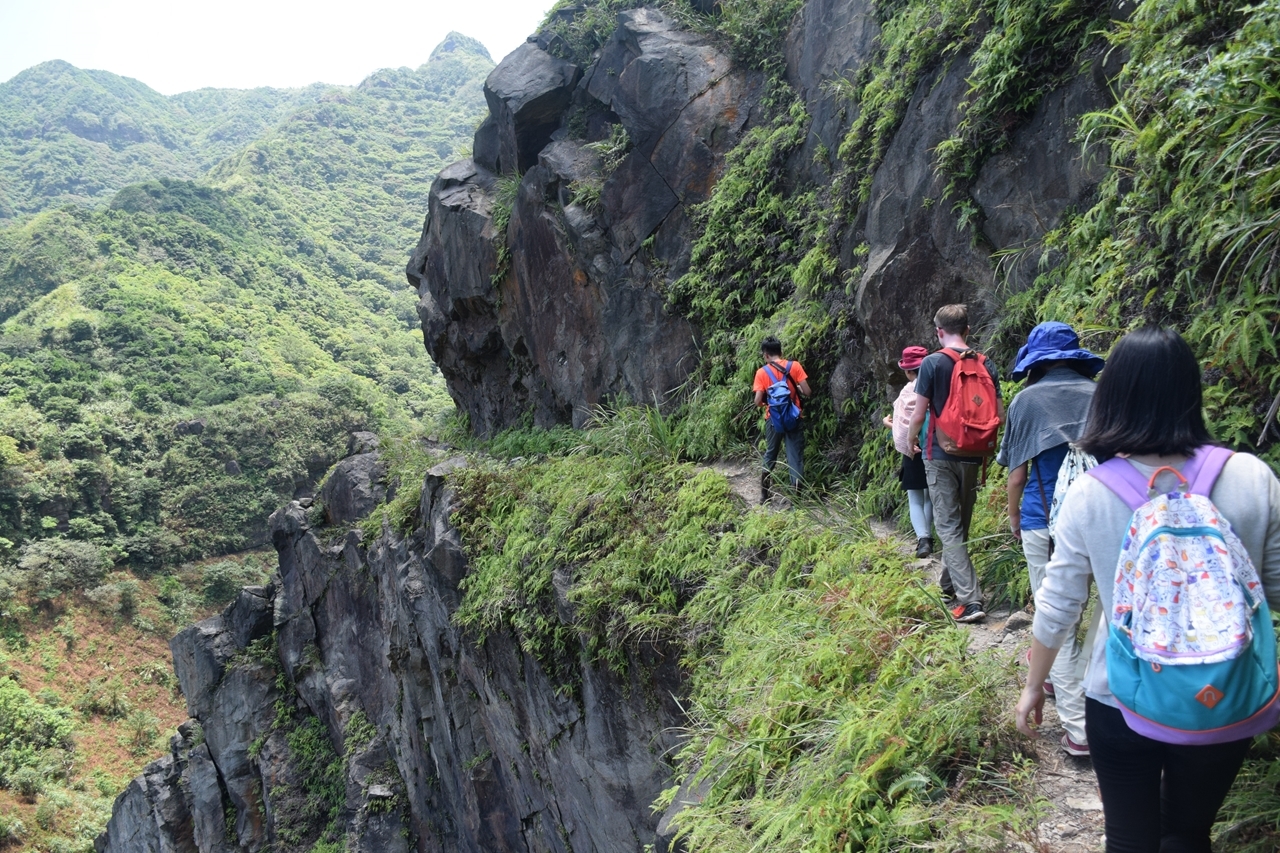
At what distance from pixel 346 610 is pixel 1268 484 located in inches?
644

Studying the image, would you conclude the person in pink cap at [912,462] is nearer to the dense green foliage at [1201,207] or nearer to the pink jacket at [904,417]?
the pink jacket at [904,417]

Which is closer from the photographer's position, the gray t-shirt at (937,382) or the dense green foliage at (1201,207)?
the dense green foliage at (1201,207)

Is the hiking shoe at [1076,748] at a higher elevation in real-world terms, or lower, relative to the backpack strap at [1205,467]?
lower

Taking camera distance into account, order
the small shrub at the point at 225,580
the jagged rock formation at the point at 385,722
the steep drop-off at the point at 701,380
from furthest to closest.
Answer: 1. the small shrub at the point at 225,580
2. the jagged rock formation at the point at 385,722
3. the steep drop-off at the point at 701,380

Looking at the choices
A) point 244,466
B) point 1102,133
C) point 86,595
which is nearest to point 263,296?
point 244,466

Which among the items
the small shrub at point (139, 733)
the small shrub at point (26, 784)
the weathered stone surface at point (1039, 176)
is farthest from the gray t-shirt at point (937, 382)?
the small shrub at point (139, 733)

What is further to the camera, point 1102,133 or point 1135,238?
point 1102,133

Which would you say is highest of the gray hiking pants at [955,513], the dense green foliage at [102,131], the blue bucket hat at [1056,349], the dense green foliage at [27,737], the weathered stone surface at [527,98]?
the dense green foliage at [102,131]

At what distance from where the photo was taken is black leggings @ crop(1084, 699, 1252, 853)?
1.99 m

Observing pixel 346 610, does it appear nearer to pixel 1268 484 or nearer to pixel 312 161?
pixel 1268 484

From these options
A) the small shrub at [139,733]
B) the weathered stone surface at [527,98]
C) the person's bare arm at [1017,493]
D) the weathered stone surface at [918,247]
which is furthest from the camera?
the small shrub at [139,733]

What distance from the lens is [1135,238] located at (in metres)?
4.60

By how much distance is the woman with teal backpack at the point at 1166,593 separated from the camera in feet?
6.14

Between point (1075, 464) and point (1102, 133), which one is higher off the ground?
point (1102, 133)
